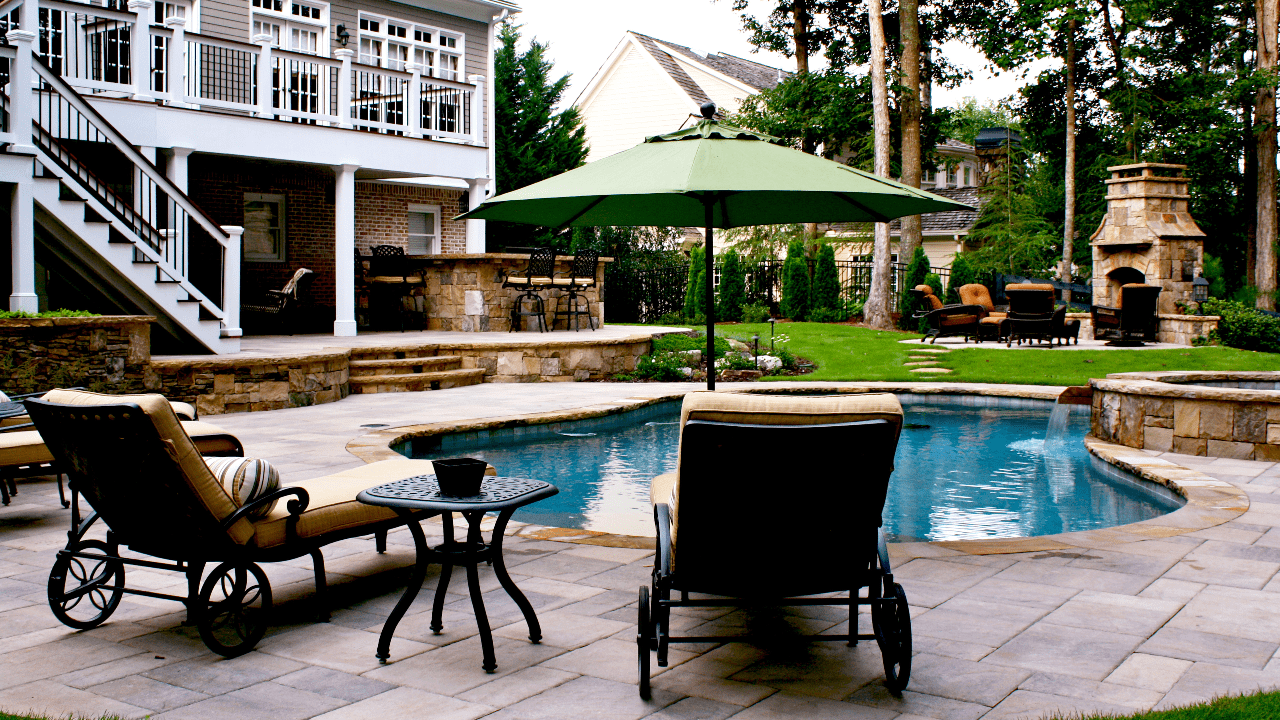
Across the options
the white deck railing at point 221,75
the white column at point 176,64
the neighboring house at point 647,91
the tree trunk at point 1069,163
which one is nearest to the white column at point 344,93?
the white deck railing at point 221,75

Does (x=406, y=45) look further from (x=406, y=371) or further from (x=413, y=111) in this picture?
(x=406, y=371)

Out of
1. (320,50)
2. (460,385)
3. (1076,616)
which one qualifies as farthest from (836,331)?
(1076,616)

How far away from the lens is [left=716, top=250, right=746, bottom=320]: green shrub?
22109 millimetres

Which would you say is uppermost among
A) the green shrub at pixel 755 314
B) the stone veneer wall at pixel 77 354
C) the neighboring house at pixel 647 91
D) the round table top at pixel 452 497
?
the neighboring house at pixel 647 91

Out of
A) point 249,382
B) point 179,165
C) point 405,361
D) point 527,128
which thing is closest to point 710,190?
point 249,382

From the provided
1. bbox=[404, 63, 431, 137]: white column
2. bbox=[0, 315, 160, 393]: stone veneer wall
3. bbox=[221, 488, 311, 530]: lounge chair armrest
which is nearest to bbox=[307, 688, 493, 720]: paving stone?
bbox=[221, 488, 311, 530]: lounge chair armrest

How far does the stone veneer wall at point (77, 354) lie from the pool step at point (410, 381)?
2.86m

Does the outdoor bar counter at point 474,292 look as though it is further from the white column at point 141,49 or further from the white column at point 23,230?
the white column at point 23,230

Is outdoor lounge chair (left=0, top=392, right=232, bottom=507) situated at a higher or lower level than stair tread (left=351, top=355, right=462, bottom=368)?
lower

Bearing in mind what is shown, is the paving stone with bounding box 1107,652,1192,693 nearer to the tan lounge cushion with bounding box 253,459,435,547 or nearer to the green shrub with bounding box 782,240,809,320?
the tan lounge cushion with bounding box 253,459,435,547

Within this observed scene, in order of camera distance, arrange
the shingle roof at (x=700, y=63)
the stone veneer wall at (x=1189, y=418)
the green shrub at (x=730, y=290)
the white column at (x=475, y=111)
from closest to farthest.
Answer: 1. the stone veneer wall at (x=1189, y=418)
2. the white column at (x=475, y=111)
3. the green shrub at (x=730, y=290)
4. the shingle roof at (x=700, y=63)

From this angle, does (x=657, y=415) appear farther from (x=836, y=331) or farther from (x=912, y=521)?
(x=836, y=331)

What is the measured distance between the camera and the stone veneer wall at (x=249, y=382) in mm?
9414

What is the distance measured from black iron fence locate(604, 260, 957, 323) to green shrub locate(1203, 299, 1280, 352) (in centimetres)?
701
